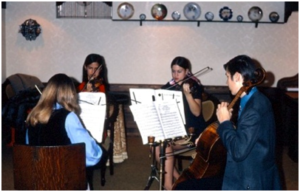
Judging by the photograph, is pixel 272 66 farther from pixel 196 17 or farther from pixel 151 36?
pixel 151 36

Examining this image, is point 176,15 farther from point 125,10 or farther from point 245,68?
point 245,68

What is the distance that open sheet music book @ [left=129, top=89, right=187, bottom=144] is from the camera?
292 centimetres

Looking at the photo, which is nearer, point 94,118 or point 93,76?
point 94,118

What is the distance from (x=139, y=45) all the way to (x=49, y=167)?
158 inches

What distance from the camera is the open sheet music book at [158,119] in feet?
9.58

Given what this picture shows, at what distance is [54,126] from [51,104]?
15 centimetres

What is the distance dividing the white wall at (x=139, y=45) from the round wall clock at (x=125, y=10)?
116 millimetres

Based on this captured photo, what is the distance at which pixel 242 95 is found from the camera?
2072 mm

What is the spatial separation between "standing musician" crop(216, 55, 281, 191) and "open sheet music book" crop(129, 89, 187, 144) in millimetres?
918

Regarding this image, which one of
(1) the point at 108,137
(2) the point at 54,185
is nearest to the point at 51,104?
(2) the point at 54,185

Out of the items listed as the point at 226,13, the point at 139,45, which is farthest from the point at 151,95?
the point at 226,13

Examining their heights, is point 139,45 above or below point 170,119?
above

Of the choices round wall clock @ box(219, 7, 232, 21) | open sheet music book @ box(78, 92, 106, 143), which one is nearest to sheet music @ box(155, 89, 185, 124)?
open sheet music book @ box(78, 92, 106, 143)

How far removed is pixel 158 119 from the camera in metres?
2.95
